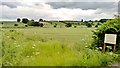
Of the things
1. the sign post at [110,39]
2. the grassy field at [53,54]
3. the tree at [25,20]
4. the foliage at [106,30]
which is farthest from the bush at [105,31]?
the tree at [25,20]

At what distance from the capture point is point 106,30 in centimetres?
999

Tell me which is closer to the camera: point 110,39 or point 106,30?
point 110,39

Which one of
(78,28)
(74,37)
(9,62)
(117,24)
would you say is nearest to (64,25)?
(78,28)

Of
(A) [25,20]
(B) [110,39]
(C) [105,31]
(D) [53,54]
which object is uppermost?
(A) [25,20]

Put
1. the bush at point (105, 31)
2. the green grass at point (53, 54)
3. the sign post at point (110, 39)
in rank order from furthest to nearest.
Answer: the bush at point (105, 31) → the sign post at point (110, 39) → the green grass at point (53, 54)

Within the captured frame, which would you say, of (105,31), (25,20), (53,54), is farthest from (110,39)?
(25,20)

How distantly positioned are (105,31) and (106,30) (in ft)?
0.17

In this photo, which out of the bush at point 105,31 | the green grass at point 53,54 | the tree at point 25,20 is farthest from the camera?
the tree at point 25,20

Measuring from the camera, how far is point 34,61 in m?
7.27

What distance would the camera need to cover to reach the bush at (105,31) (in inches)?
390

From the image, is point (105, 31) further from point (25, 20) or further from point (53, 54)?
point (25, 20)

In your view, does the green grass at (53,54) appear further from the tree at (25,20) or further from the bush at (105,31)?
the tree at (25,20)

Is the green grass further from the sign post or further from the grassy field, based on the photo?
the sign post

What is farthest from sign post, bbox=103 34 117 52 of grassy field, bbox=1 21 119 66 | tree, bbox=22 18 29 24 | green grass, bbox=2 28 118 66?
tree, bbox=22 18 29 24
